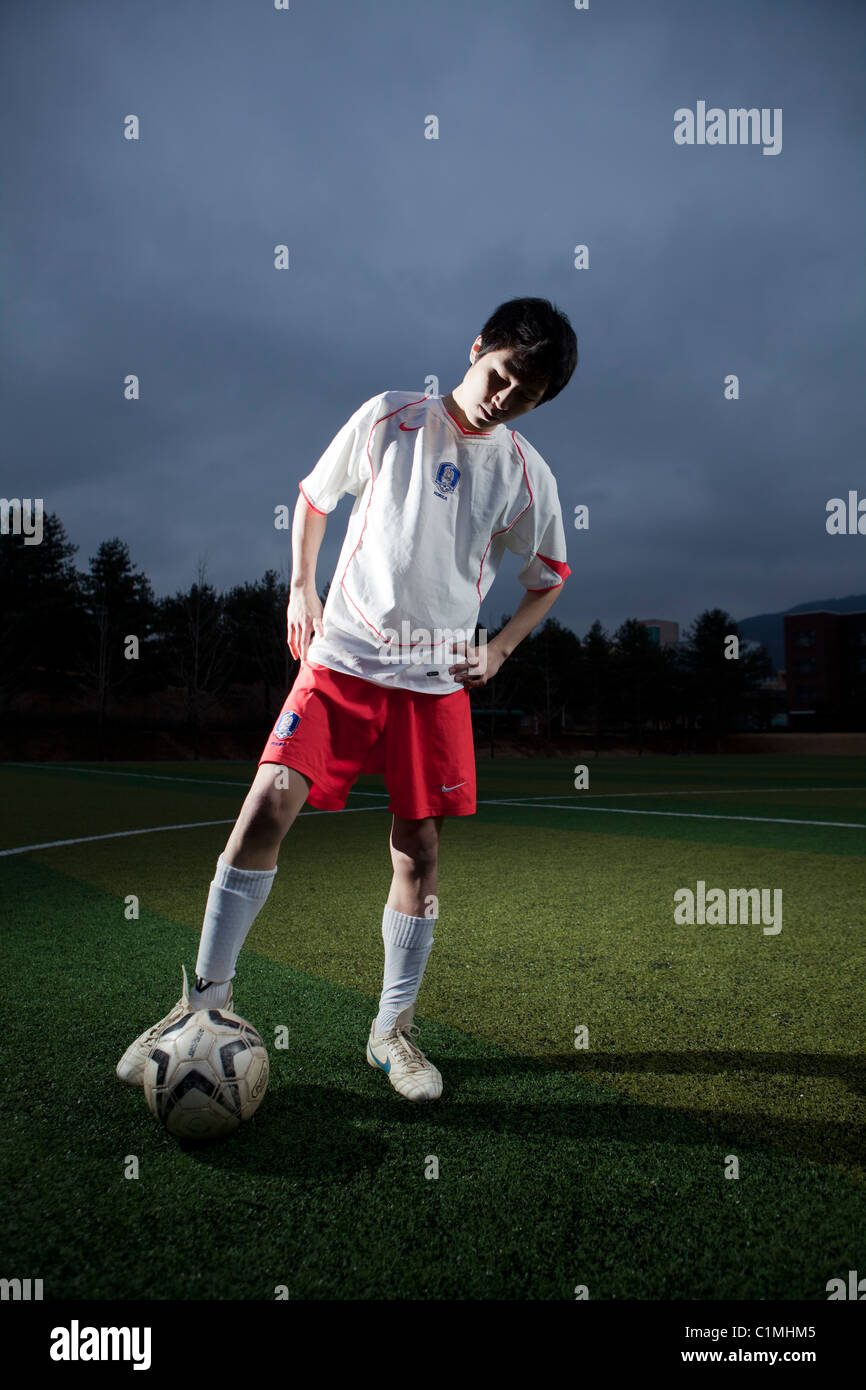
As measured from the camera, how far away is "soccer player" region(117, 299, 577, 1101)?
2.32 m

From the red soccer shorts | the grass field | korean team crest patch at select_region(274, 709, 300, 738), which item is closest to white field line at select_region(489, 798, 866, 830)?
the grass field

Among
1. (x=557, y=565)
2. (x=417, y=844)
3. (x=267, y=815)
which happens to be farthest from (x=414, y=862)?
(x=557, y=565)

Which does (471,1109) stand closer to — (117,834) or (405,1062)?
(405,1062)

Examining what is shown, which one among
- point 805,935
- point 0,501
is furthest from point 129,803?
point 0,501

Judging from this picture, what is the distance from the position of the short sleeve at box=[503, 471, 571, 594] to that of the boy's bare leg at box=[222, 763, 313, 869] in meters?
1.08

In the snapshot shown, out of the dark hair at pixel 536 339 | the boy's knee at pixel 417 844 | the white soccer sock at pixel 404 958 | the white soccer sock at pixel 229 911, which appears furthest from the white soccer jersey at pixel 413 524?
the white soccer sock at pixel 404 958

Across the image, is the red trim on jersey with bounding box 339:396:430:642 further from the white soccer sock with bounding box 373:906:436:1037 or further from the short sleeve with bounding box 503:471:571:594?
the white soccer sock with bounding box 373:906:436:1037

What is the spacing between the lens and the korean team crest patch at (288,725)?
7.65 feet

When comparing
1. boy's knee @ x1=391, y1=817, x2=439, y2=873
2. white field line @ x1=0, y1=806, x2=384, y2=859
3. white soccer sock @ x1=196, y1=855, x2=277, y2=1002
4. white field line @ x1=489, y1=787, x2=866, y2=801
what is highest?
boy's knee @ x1=391, y1=817, x2=439, y2=873

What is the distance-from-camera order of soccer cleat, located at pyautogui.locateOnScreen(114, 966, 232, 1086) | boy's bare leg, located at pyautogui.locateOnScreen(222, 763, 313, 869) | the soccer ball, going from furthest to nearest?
soccer cleat, located at pyautogui.locateOnScreen(114, 966, 232, 1086), boy's bare leg, located at pyautogui.locateOnScreen(222, 763, 313, 869), the soccer ball

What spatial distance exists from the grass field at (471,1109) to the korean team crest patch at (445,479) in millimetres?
1816

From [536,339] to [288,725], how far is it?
130cm

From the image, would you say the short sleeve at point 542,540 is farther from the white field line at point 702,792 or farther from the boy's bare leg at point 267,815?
the white field line at point 702,792

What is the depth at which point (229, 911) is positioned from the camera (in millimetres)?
2303
